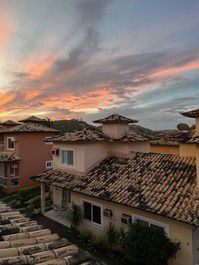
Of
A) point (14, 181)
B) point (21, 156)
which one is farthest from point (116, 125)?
point (14, 181)

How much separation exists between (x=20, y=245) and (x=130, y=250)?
6004 mm

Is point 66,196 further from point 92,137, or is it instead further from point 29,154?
point 29,154

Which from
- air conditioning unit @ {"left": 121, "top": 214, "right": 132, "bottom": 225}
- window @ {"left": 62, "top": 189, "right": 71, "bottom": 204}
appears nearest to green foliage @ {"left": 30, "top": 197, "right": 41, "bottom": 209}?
window @ {"left": 62, "top": 189, "right": 71, "bottom": 204}

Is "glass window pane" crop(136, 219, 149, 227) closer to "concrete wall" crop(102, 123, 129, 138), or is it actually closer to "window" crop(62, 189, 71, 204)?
"window" crop(62, 189, 71, 204)

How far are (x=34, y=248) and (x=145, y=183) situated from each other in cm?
795

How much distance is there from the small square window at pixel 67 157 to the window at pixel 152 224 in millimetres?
7008

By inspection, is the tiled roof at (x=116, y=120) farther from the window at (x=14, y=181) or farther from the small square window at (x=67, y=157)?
the window at (x=14, y=181)

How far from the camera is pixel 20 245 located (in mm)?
4348

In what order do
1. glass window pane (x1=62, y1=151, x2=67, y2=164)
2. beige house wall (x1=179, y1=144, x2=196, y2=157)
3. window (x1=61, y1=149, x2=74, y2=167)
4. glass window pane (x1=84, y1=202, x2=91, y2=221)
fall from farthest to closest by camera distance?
1. glass window pane (x1=62, y1=151, x2=67, y2=164)
2. window (x1=61, y1=149, x2=74, y2=167)
3. glass window pane (x1=84, y1=202, x2=91, y2=221)
4. beige house wall (x1=179, y1=144, x2=196, y2=157)

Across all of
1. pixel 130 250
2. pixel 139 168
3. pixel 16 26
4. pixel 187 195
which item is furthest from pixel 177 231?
pixel 16 26

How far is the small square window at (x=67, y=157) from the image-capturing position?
51.9 feet

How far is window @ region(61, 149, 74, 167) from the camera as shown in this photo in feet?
51.8

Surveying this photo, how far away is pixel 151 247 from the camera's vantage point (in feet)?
27.5

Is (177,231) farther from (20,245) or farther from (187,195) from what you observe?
(20,245)
